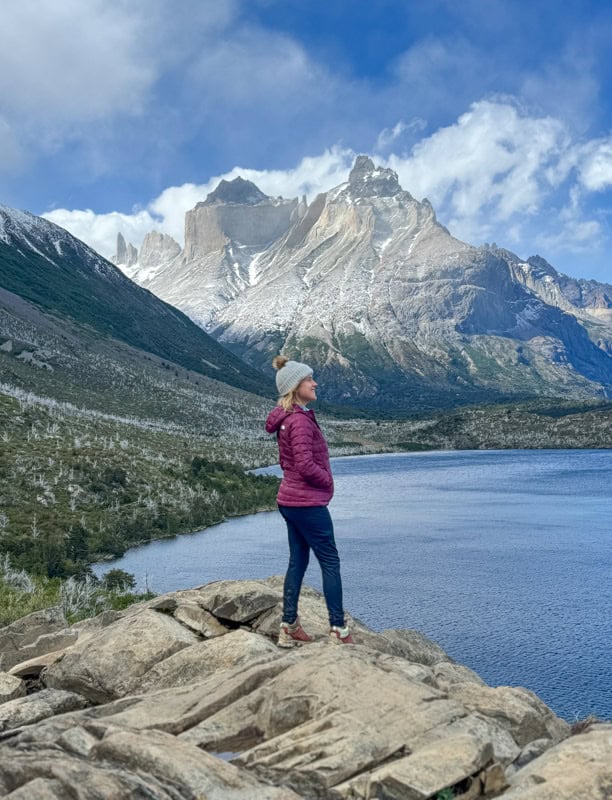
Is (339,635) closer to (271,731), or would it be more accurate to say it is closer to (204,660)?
(204,660)

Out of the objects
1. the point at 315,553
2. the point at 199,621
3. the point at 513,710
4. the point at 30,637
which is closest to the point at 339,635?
the point at 315,553

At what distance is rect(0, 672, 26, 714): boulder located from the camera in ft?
42.6

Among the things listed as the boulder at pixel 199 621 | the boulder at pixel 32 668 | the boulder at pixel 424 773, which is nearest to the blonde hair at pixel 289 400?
the boulder at pixel 199 621

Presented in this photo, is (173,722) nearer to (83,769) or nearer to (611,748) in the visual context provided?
(83,769)

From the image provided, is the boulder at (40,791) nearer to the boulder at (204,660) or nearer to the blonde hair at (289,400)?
the boulder at (204,660)

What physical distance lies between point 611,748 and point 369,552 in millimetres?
51256

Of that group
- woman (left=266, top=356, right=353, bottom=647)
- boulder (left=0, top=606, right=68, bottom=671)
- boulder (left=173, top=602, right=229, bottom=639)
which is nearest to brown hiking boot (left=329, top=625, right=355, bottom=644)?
woman (left=266, top=356, right=353, bottom=647)

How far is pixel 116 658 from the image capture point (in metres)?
13.4

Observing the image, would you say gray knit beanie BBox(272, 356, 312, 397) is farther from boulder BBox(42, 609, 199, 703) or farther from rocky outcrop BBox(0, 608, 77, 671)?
rocky outcrop BBox(0, 608, 77, 671)

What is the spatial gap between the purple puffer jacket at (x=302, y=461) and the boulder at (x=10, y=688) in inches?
238

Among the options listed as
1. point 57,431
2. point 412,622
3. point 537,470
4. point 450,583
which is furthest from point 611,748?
point 537,470

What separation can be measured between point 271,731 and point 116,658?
467cm

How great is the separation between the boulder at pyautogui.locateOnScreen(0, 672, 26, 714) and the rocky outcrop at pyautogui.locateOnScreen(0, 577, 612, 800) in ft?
1.82

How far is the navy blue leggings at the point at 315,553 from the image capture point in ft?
45.1
